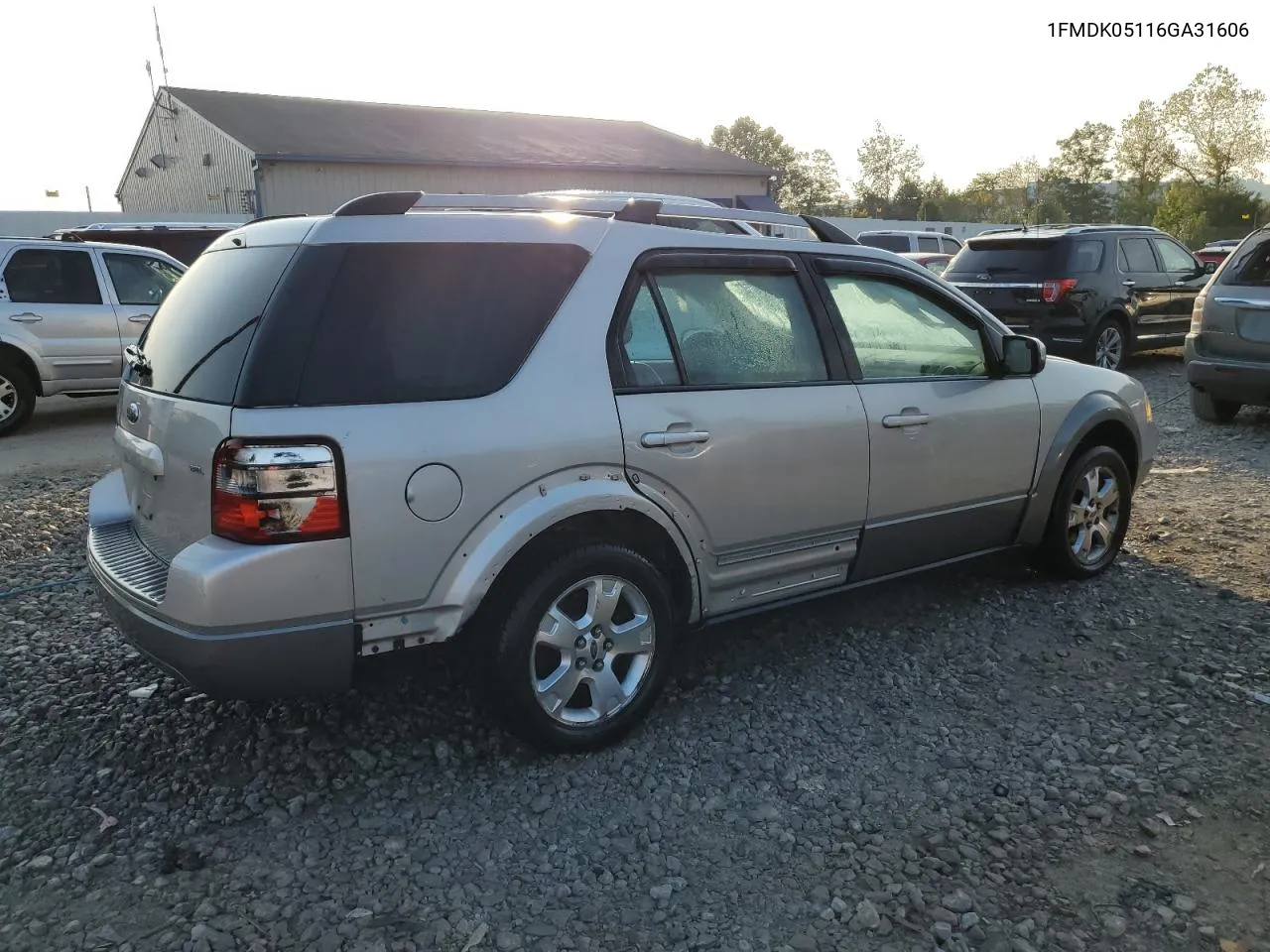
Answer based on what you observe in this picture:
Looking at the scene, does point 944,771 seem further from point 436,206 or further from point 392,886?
point 436,206

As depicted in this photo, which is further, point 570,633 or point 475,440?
point 570,633

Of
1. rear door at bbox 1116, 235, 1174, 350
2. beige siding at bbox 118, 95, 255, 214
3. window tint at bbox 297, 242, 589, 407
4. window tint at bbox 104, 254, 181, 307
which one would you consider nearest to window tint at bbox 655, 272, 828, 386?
window tint at bbox 297, 242, 589, 407

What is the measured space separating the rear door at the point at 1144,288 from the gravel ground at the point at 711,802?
27.9ft

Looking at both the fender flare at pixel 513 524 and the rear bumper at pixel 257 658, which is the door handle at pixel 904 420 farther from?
the rear bumper at pixel 257 658

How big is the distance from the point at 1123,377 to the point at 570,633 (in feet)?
11.4

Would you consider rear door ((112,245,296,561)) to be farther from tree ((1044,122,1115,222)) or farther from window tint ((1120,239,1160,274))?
tree ((1044,122,1115,222))

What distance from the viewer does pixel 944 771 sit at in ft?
10.8

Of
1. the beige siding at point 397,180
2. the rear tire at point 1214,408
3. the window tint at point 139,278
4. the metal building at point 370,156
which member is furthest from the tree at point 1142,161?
the window tint at point 139,278

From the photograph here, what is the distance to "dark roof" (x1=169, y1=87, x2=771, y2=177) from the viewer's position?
25.4m

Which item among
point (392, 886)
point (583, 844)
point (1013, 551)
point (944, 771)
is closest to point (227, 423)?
point (392, 886)

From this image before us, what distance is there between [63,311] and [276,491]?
8395mm

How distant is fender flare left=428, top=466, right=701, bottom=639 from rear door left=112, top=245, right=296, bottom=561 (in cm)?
72

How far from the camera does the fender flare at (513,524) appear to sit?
9.94ft

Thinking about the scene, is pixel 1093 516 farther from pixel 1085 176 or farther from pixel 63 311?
pixel 1085 176
